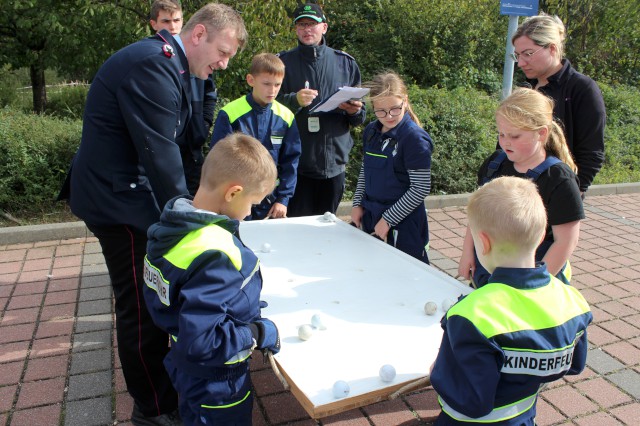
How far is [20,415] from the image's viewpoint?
258 centimetres

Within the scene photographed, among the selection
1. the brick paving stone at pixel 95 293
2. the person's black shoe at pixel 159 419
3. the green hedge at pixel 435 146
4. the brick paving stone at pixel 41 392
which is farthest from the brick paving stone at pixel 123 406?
the green hedge at pixel 435 146

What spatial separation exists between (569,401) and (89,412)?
2347 mm

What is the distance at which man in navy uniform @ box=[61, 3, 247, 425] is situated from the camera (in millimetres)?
2061

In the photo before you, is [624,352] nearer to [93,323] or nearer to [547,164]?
[547,164]

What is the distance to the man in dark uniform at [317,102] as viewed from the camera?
3.87 metres

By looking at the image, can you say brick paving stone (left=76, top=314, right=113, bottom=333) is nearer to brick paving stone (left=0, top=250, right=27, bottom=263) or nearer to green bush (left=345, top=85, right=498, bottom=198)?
brick paving stone (left=0, top=250, right=27, bottom=263)

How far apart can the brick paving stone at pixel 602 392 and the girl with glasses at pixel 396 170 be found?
42.2 inches

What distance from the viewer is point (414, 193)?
3004mm

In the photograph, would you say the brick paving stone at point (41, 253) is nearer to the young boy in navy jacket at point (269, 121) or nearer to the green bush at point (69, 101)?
the young boy in navy jacket at point (269, 121)

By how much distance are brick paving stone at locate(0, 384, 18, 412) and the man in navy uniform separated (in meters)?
0.72

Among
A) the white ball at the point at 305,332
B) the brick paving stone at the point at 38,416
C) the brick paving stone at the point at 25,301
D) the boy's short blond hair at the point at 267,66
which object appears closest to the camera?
the white ball at the point at 305,332

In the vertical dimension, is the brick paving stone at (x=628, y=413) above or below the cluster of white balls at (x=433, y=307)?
below

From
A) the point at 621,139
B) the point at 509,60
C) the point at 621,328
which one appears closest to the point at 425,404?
the point at 621,328

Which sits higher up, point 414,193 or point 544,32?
point 544,32
